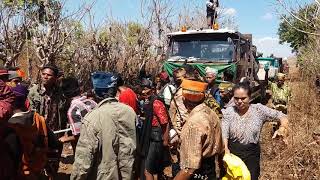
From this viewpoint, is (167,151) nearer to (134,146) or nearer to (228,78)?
(134,146)

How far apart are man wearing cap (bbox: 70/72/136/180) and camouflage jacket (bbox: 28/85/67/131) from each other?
1828 millimetres

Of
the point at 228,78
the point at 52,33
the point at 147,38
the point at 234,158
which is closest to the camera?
the point at 234,158

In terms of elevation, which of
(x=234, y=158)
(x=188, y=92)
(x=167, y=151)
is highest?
(x=188, y=92)

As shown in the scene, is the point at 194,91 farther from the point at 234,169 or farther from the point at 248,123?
the point at 248,123

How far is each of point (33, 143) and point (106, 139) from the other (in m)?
0.68

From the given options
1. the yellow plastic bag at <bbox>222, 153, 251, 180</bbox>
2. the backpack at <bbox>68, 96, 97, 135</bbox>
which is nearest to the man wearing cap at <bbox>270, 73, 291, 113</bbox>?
the yellow plastic bag at <bbox>222, 153, 251, 180</bbox>

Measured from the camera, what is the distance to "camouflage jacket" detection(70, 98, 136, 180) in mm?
2705

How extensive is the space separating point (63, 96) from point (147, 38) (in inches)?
591

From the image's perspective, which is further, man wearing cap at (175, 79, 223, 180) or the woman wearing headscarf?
the woman wearing headscarf

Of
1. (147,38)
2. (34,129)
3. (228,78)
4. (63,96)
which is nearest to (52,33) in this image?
(228,78)

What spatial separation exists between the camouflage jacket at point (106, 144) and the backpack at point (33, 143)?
0.47m

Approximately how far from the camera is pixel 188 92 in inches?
115

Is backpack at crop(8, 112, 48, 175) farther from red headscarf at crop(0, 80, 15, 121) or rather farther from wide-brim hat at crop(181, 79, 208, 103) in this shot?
wide-brim hat at crop(181, 79, 208, 103)

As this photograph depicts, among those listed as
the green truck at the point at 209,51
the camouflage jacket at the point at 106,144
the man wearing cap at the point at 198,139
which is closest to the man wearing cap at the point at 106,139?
the camouflage jacket at the point at 106,144
